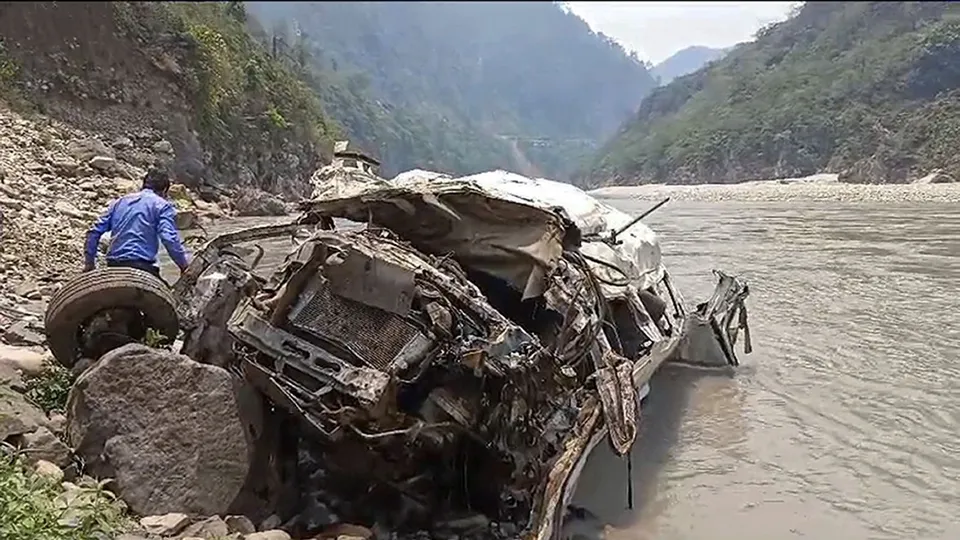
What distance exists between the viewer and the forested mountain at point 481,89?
244ft

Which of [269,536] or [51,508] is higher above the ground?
[51,508]

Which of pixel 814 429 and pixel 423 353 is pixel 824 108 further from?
pixel 423 353

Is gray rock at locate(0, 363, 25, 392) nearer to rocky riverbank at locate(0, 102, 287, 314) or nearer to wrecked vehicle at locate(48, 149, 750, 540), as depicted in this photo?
wrecked vehicle at locate(48, 149, 750, 540)

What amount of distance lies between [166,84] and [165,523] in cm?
2609

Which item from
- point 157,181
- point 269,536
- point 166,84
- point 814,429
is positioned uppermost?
point 166,84

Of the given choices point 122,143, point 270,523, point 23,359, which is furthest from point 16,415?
point 122,143

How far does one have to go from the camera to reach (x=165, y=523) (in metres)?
4.89

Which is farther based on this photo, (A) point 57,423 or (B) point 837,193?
(B) point 837,193

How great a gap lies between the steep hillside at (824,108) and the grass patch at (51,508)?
47.2 metres

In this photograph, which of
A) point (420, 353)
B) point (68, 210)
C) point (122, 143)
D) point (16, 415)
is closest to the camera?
point (420, 353)

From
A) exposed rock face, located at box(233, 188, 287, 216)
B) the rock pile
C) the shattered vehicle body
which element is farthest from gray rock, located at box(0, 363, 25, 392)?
exposed rock face, located at box(233, 188, 287, 216)

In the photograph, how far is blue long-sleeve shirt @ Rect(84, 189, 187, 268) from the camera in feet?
23.3

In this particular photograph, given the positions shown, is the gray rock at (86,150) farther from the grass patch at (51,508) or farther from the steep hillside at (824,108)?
the steep hillside at (824,108)

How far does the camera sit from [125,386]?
5387mm
